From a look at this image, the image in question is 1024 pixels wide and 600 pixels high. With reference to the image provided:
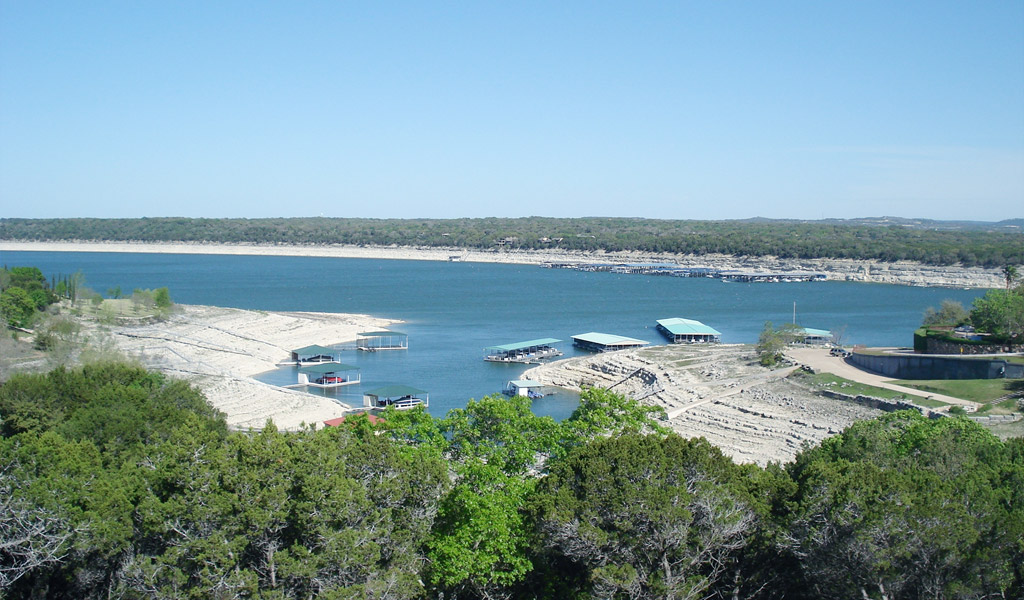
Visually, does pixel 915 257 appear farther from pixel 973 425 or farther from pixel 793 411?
pixel 973 425

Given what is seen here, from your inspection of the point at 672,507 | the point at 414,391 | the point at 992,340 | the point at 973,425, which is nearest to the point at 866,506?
the point at 672,507

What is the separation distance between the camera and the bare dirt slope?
29.7 meters

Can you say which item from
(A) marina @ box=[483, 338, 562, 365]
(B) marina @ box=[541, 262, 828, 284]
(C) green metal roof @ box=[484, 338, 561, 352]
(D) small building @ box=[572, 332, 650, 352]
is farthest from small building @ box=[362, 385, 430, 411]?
(B) marina @ box=[541, 262, 828, 284]

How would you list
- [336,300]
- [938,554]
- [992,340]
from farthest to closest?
[336,300], [992,340], [938,554]

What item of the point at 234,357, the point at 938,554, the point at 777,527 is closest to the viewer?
the point at 938,554

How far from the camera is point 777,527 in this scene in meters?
13.2

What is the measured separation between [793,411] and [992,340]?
12.9m

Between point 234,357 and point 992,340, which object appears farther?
point 234,357

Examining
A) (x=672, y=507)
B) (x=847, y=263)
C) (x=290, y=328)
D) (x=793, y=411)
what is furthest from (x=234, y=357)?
(x=847, y=263)

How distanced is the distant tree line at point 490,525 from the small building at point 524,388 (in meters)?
24.1

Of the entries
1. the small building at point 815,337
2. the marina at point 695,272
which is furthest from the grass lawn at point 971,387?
the marina at point 695,272

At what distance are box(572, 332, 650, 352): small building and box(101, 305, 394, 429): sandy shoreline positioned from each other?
13.7 meters

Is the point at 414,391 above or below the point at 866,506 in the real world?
below

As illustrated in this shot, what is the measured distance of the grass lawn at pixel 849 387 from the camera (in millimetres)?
31730
